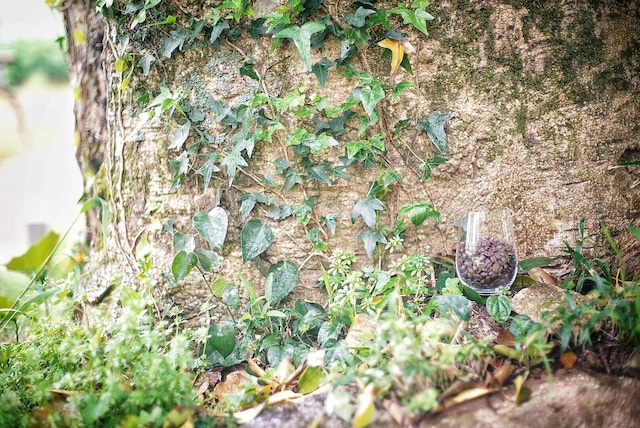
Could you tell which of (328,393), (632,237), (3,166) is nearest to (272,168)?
(328,393)

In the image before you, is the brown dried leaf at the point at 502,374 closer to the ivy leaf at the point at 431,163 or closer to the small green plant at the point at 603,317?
the small green plant at the point at 603,317

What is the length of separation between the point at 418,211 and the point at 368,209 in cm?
20

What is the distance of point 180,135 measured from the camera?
1801 millimetres

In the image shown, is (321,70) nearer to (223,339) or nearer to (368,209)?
(368,209)

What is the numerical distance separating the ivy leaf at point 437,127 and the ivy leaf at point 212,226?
0.89 metres

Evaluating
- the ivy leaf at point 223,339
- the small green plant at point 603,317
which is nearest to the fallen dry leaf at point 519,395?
the small green plant at point 603,317

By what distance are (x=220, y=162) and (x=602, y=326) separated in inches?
58.4

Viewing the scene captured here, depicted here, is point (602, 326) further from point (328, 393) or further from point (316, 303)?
point (316, 303)

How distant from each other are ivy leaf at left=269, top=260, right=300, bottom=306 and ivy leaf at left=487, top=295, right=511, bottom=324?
74 cm

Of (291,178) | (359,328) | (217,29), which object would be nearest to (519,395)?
(359,328)

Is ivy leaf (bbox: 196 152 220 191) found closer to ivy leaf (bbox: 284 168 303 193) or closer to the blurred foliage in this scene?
ivy leaf (bbox: 284 168 303 193)

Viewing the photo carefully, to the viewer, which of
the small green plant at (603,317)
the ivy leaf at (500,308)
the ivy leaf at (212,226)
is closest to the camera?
the small green plant at (603,317)

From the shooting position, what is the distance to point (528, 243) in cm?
184

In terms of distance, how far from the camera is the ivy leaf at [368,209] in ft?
5.76
